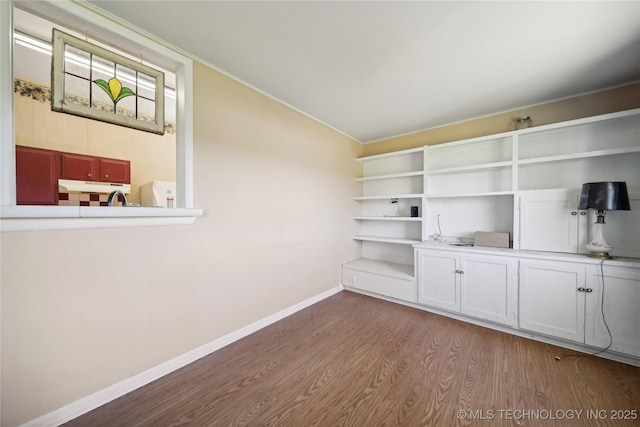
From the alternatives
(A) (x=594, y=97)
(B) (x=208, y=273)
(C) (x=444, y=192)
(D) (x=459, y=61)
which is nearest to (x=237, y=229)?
(B) (x=208, y=273)

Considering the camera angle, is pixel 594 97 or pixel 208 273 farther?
pixel 594 97

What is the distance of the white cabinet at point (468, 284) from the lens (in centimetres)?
239

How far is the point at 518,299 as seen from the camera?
2320 mm

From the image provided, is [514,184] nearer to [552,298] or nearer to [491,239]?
[491,239]

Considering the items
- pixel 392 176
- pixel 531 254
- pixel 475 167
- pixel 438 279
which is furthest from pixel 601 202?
pixel 392 176

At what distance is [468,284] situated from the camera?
2.61 m

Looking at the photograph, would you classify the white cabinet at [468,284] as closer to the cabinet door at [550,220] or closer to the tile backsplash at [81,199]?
the cabinet door at [550,220]

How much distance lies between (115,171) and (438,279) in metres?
4.66

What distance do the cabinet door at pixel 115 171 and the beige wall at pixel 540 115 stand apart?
4248 mm

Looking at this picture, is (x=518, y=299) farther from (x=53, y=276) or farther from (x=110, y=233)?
(x=53, y=276)

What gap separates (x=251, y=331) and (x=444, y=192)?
10.3ft

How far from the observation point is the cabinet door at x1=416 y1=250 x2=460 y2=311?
8.89 ft

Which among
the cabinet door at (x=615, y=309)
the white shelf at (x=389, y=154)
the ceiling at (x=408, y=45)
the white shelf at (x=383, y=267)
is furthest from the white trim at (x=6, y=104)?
the cabinet door at (x=615, y=309)

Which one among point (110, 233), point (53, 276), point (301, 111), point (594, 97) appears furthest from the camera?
point (301, 111)
